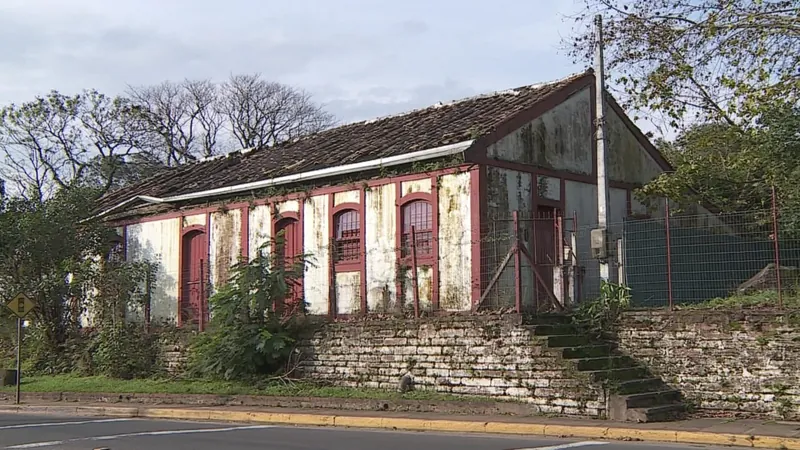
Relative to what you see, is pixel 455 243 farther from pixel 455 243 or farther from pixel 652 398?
pixel 652 398

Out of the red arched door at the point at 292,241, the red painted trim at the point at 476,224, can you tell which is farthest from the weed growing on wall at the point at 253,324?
the red painted trim at the point at 476,224

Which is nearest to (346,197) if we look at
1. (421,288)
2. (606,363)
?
(421,288)

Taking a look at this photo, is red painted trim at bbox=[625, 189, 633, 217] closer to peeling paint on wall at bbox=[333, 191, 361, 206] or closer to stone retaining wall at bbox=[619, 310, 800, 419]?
peeling paint on wall at bbox=[333, 191, 361, 206]

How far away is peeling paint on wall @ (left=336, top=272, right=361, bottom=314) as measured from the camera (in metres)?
19.2

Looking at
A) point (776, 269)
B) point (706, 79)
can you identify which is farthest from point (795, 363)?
point (706, 79)

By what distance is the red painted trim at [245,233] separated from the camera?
22.0m

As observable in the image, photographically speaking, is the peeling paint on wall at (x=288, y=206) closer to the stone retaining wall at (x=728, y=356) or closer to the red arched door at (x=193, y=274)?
the red arched door at (x=193, y=274)

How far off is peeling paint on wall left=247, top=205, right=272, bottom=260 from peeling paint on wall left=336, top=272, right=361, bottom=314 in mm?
2812

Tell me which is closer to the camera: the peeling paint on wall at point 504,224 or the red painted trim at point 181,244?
the peeling paint on wall at point 504,224

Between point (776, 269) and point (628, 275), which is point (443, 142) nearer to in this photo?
point (628, 275)

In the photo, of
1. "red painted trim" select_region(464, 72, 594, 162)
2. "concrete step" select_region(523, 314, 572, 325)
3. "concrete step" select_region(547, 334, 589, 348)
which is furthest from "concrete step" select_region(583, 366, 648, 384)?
"red painted trim" select_region(464, 72, 594, 162)

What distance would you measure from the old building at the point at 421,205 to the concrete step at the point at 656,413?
331 centimetres

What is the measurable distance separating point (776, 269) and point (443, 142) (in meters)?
7.09

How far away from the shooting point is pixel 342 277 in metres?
19.6
